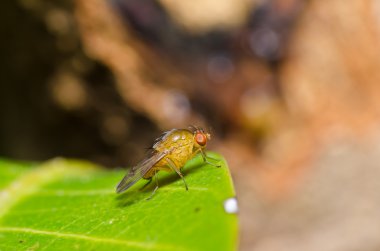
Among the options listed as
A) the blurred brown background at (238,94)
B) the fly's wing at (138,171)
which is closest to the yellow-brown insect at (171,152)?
the fly's wing at (138,171)

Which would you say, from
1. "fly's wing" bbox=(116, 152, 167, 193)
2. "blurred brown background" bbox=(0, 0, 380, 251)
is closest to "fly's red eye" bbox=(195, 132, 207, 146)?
"fly's wing" bbox=(116, 152, 167, 193)

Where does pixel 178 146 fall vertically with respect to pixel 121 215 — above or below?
above

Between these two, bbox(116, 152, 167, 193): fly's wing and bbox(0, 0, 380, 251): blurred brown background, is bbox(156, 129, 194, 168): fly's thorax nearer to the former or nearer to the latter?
bbox(116, 152, 167, 193): fly's wing

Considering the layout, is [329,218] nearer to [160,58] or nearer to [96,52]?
[160,58]

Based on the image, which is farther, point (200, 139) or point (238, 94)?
Answer: point (238, 94)

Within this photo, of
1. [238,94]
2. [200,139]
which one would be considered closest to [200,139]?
[200,139]

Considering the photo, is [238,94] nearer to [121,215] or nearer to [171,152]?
[171,152]
